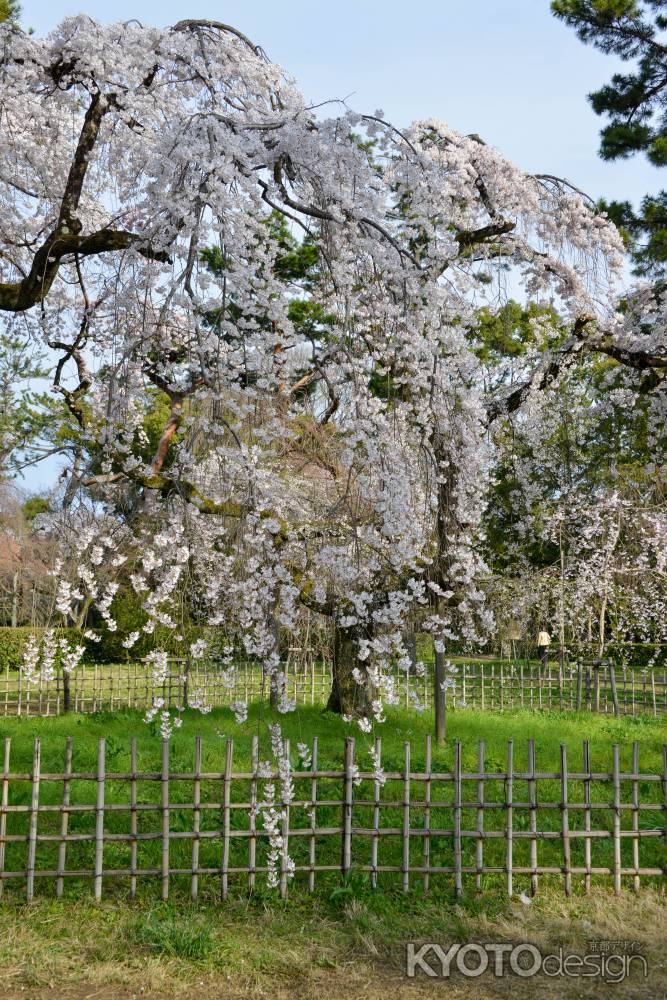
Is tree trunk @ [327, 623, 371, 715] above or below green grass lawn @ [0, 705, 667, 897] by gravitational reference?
above

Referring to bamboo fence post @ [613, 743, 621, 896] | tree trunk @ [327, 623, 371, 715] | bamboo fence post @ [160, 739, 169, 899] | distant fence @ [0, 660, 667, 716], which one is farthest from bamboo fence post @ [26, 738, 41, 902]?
distant fence @ [0, 660, 667, 716]

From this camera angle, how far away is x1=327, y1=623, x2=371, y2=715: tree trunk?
30.3 feet

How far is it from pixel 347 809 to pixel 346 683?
4.38 metres

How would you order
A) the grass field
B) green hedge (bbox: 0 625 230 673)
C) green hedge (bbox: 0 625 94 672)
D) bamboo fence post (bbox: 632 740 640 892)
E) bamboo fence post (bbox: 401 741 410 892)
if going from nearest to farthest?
the grass field
bamboo fence post (bbox: 401 741 410 892)
bamboo fence post (bbox: 632 740 640 892)
green hedge (bbox: 0 625 230 673)
green hedge (bbox: 0 625 94 672)

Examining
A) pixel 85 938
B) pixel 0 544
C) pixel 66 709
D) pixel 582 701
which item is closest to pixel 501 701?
pixel 582 701

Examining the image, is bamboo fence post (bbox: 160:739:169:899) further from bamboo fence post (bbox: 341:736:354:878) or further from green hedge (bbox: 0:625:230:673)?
green hedge (bbox: 0:625:230:673)

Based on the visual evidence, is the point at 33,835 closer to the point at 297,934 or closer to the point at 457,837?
the point at 297,934

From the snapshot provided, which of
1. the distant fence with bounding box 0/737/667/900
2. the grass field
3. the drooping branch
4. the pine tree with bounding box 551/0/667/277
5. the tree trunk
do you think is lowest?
the grass field

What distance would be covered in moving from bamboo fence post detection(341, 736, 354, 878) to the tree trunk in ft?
12.9

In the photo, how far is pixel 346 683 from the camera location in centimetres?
952

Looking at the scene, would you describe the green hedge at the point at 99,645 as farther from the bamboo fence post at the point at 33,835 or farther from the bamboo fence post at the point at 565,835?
the bamboo fence post at the point at 565,835

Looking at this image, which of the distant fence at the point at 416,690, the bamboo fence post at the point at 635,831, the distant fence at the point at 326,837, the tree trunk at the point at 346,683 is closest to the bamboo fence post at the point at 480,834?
the distant fence at the point at 326,837

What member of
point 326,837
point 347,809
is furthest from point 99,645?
point 347,809

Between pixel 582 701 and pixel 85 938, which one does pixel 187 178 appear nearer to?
pixel 85 938
